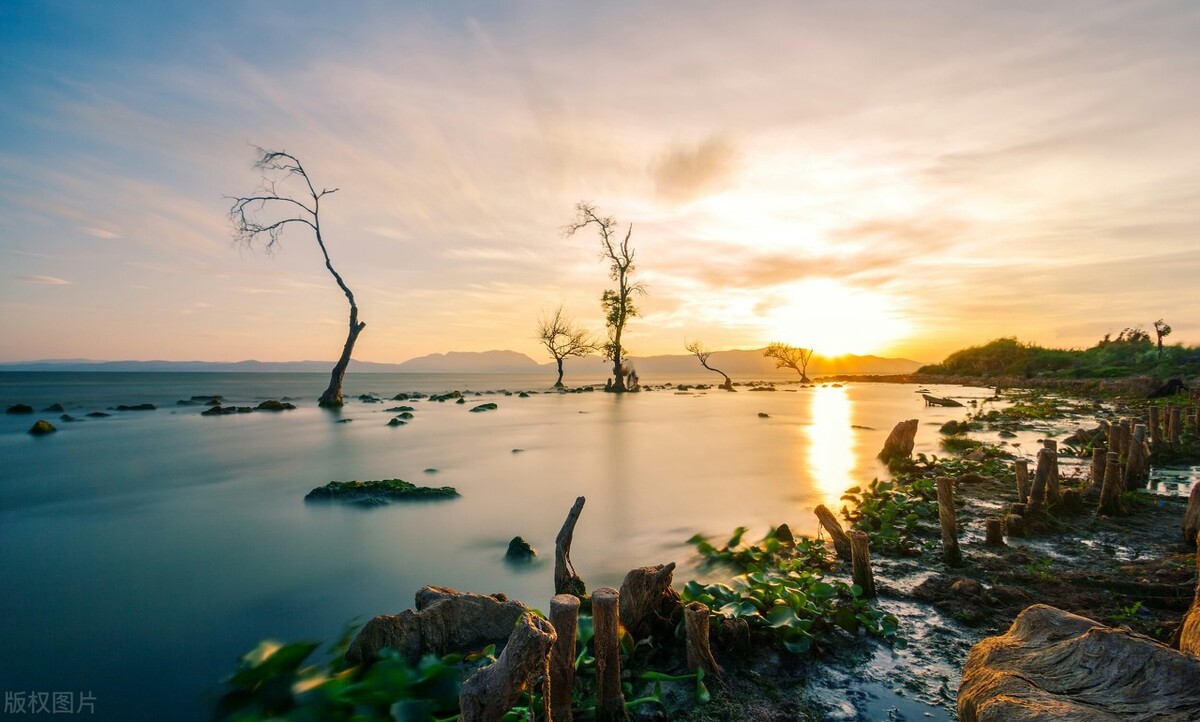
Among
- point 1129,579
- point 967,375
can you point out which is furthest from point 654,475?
point 967,375

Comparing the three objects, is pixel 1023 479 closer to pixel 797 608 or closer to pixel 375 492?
pixel 797 608

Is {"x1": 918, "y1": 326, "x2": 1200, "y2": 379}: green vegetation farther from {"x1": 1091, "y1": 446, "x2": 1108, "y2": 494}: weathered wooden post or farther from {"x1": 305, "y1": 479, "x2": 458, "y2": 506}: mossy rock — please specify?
{"x1": 305, "y1": 479, "x2": 458, "y2": 506}: mossy rock

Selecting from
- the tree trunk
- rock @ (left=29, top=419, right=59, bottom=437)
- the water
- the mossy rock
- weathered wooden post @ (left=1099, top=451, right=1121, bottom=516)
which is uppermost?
the tree trunk

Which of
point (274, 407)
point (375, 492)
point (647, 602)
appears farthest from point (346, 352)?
point (647, 602)

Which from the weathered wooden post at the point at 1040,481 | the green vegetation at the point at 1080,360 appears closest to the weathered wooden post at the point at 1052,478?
the weathered wooden post at the point at 1040,481

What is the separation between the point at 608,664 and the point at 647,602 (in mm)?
982

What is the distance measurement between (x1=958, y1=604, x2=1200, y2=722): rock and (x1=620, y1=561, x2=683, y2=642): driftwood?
2056 mm

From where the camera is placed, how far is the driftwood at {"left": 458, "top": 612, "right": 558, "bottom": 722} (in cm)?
244

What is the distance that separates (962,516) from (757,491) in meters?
3.50

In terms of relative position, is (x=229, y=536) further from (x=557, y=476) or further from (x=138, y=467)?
(x=138, y=467)

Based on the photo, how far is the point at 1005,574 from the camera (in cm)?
542

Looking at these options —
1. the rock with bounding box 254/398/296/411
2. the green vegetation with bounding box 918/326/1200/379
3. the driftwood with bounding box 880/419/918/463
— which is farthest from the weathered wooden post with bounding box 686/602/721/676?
the green vegetation with bounding box 918/326/1200/379

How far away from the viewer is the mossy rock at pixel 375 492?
360 inches

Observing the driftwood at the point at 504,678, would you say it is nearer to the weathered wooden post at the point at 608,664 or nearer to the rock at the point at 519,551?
the weathered wooden post at the point at 608,664
